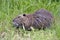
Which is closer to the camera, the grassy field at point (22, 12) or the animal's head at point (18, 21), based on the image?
the grassy field at point (22, 12)

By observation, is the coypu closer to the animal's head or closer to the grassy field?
the animal's head

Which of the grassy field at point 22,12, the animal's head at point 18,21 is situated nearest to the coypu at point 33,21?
the animal's head at point 18,21

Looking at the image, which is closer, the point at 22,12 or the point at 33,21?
the point at 33,21

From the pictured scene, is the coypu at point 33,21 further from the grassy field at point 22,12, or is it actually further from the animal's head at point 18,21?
the grassy field at point 22,12

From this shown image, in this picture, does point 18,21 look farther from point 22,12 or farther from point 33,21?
point 22,12

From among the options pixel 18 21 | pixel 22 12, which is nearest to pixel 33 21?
pixel 18 21

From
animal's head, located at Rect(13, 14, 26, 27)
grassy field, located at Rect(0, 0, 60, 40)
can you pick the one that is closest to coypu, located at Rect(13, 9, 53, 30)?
animal's head, located at Rect(13, 14, 26, 27)

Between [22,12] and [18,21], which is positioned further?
[22,12]

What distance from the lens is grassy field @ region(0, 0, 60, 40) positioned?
452 cm

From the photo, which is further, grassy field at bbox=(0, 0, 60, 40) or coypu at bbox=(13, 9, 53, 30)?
coypu at bbox=(13, 9, 53, 30)

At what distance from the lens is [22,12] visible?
5473 mm

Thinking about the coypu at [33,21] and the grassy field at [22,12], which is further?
the coypu at [33,21]

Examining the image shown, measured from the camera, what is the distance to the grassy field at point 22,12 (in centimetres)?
452

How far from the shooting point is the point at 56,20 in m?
5.21
